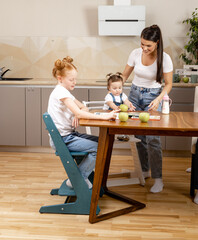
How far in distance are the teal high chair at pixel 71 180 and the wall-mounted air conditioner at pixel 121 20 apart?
225 centimetres

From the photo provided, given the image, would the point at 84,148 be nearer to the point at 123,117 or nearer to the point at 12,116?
the point at 123,117

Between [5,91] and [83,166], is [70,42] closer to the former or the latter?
[5,91]

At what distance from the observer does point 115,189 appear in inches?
135

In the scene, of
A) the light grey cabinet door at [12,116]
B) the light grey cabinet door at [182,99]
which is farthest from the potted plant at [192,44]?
the light grey cabinet door at [12,116]

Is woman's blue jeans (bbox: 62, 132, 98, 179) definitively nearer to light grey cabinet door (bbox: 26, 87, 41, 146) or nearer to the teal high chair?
the teal high chair

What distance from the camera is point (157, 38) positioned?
10.6 feet

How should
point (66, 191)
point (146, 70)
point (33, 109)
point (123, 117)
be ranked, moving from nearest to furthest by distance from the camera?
1. point (123, 117)
2. point (66, 191)
3. point (146, 70)
4. point (33, 109)

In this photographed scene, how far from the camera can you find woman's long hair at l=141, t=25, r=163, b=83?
3.19 m

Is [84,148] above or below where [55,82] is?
below

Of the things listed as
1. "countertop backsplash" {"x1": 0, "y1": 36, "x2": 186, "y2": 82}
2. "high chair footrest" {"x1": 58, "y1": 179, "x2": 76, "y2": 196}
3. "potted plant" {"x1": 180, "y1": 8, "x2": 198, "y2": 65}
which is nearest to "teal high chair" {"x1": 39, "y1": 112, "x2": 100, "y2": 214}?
"high chair footrest" {"x1": 58, "y1": 179, "x2": 76, "y2": 196}

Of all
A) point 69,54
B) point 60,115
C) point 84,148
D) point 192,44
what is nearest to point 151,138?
point 84,148

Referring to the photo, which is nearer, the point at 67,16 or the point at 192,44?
the point at 192,44

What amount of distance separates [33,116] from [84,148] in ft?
6.42

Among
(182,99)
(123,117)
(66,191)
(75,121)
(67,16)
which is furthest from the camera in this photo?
(67,16)
